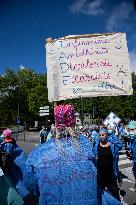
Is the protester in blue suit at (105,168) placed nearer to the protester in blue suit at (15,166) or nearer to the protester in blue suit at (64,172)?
the protester in blue suit at (15,166)

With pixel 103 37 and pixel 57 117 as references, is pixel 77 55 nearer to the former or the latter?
pixel 103 37

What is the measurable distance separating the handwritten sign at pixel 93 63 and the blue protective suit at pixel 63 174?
268 cm

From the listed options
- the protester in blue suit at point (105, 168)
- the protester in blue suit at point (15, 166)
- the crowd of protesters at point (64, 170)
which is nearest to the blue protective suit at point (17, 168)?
the protester in blue suit at point (15, 166)

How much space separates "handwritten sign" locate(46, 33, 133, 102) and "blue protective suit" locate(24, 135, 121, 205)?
268 centimetres

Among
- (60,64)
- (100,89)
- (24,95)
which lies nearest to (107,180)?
(100,89)

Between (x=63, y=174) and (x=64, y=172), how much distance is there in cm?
2

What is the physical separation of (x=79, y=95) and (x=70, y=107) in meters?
2.55

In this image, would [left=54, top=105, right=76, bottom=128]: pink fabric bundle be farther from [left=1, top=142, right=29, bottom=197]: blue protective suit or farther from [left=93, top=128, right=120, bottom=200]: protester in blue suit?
[left=93, top=128, right=120, bottom=200]: protester in blue suit

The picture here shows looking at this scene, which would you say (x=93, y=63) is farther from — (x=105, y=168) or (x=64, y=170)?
(x=64, y=170)

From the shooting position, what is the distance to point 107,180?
709cm

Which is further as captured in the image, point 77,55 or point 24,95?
point 24,95

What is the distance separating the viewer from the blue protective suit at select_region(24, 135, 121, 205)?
374 centimetres

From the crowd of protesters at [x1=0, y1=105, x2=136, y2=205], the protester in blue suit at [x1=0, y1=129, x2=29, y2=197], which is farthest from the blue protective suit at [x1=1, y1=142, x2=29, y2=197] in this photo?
the crowd of protesters at [x1=0, y1=105, x2=136, y2=205]

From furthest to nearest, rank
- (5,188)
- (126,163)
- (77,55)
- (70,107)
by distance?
(126,163) → (77,55) → (70,107) → (5,188)
